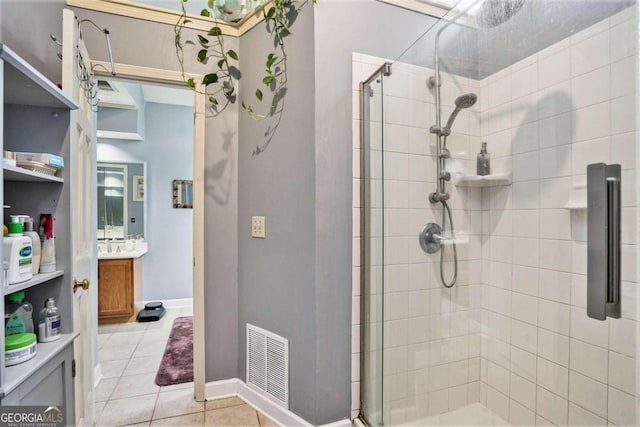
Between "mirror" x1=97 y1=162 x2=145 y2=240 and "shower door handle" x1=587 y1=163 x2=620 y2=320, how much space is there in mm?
4320

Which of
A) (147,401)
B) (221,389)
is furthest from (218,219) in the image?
(147,401)

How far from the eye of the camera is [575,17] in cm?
115

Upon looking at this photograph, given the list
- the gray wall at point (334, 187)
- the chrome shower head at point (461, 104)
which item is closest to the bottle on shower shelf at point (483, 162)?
the chrome shower head at point (461, 104)

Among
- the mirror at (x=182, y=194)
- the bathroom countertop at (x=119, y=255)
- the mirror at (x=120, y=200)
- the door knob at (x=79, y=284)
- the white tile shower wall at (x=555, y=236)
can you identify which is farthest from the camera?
the mirror at (x=182, y=194)

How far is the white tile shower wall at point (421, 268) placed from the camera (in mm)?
1447

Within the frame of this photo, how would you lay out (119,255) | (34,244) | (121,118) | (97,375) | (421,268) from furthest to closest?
(121,118)
(119,255)
(97,375)
(421,268)
(34,244)

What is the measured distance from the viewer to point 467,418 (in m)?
1.46

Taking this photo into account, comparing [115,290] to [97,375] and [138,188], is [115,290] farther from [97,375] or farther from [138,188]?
[97,375]

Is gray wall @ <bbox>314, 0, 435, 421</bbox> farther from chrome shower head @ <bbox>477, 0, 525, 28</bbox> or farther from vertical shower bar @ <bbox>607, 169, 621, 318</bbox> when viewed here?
vertical shower bar @ <bbox>607, 169, 621, 318</bbox>

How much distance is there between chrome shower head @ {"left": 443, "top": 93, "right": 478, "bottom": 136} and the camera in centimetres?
146

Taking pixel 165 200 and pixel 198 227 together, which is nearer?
pixel 198 227

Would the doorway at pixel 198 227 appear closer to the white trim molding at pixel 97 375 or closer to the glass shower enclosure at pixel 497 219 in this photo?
the white trim molding at pixel 97 375

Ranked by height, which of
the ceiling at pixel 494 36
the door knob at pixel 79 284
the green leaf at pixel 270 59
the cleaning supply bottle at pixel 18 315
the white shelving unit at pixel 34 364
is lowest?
the white shelving unit at pixel 34 364

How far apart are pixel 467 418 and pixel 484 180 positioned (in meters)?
1.11
